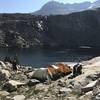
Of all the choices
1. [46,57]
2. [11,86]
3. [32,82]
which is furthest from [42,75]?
[46,57]

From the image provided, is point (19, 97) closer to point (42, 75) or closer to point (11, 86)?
point (11, 86)

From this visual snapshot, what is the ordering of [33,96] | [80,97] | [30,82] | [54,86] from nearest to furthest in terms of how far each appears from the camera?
[80,97]
[33,96]
[54,86]
[30,82]

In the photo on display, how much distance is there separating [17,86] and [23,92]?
143 cm

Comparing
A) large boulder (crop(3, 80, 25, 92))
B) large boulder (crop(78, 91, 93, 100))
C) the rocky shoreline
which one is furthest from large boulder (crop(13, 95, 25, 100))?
large boulder (crop(78, 91, 93, 100))

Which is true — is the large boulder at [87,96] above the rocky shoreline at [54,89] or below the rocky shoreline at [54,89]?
above

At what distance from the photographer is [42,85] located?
25.4 m

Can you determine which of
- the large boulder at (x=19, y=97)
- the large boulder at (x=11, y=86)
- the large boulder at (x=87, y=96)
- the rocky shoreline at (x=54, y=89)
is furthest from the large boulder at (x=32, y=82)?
the large boulder at (x=87, y=96)

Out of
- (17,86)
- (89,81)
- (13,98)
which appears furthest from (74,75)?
(13,98)

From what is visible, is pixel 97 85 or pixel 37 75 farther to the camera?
pixel 37 75

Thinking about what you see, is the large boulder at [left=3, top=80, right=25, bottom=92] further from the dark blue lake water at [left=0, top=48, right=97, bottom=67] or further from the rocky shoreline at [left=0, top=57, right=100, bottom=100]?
the dark blue lake water at [left=0, top=48, right=97, bottom=67]

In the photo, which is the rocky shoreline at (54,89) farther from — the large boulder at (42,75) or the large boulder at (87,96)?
the large boulder at (42,75)

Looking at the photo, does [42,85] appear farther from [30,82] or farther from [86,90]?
[86,90]

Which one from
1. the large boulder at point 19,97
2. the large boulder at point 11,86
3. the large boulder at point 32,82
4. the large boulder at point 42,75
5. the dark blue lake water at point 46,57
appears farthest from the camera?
the dark blue lake water at point 46,57

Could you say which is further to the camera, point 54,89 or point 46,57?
point 46,57
